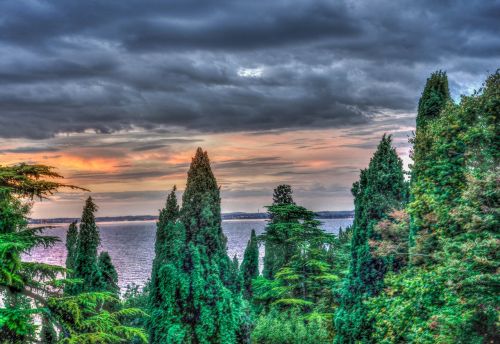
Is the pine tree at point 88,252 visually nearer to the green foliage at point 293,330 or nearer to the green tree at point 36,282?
the green foliage at point 293,330

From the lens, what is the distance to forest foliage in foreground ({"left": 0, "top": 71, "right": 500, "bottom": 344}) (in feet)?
25.9

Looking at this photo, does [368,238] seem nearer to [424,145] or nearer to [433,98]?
[424,145]

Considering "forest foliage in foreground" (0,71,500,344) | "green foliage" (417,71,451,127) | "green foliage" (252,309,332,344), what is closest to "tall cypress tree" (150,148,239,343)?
"forest foliage in foreground" (0,71,500,344)

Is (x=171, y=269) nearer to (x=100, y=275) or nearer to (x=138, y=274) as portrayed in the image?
(x=100, y=275)

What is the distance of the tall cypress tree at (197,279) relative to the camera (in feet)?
64.1

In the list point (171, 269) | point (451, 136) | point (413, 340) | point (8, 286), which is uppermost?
point (451, 136)

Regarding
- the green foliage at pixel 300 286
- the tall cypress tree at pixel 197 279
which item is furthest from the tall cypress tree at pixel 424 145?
the green foliage at pixel 300 286

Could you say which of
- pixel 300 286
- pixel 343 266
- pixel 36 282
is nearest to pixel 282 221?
pixel 300 286

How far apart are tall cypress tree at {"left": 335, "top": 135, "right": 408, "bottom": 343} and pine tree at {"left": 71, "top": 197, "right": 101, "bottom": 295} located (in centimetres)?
1234

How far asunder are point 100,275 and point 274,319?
945 cm

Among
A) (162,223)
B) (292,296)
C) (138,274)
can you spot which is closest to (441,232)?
(292,296)

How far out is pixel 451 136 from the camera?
52.9ft

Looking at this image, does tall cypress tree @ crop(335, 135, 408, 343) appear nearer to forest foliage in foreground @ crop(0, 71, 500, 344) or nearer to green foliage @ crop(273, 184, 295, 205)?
forest foliage in foreground @ crop(0, 71, 500, 344)

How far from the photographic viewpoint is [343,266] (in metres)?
32.7
